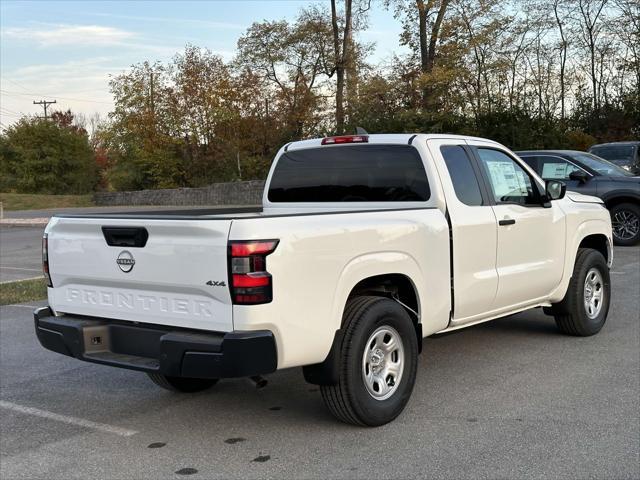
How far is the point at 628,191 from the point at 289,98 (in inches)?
1057

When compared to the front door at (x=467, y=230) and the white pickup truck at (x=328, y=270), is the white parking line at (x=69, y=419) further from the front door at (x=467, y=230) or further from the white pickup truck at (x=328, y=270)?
the front door at (x=467, y=230)

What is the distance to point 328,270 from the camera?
4.20 metres

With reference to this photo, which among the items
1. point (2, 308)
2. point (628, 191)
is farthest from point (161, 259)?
point (628, 191)

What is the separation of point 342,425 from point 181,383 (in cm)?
140

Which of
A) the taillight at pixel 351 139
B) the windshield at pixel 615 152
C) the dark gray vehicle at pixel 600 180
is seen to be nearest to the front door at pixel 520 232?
the taillight at pixel 351 139

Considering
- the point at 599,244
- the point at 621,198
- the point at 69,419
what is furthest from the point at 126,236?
the point at 621,198

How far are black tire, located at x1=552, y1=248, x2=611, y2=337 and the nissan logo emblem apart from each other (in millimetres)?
4083

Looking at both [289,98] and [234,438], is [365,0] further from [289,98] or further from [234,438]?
[234,438]

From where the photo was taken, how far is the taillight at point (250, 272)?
12.6 ft

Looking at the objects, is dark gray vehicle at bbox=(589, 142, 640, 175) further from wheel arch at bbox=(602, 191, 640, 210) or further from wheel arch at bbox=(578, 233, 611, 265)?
wheel arch at bbox=(578, 233, 611, 265)

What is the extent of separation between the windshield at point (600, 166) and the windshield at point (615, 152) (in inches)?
115

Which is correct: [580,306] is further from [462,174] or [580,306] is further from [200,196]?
[200,196]

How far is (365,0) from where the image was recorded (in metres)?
36.3

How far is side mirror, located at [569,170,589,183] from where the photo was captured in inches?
543
